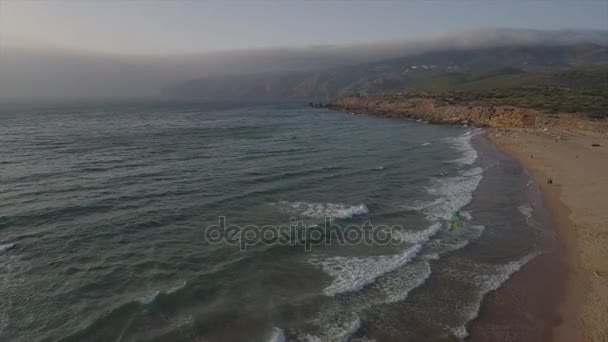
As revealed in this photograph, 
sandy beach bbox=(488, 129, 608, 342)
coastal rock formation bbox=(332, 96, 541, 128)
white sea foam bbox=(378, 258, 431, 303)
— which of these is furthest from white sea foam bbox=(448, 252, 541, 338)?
coastal rock formation bbox=(332, 96, 541, 128)

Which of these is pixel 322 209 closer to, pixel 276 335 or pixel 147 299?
pixel 147 299

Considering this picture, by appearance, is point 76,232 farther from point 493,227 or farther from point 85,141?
point 85,141

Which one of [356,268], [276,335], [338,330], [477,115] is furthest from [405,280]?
[477,115]

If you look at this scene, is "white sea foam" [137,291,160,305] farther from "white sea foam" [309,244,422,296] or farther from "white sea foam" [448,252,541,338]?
"white sea foam" [448,252,541,338]

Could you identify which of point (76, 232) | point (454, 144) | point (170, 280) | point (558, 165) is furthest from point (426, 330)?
point (454, 144)

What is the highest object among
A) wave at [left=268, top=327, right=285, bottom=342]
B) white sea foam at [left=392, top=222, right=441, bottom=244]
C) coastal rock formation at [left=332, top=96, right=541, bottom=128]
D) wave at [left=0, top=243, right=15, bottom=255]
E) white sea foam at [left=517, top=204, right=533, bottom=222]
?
wave at [left=0, top=243, right=15, bottom=255]
